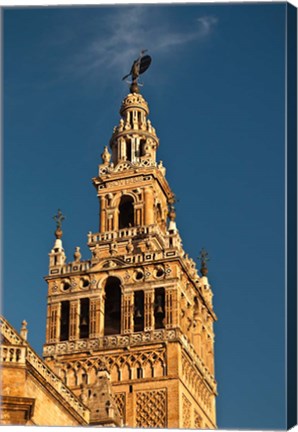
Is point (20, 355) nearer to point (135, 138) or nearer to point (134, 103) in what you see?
point (134, 103)

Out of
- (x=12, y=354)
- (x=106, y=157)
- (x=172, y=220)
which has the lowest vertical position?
(x=12, y=354)

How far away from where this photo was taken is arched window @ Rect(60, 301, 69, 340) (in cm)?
4344

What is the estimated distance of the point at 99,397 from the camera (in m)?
33.0

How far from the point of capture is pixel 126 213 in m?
46.7

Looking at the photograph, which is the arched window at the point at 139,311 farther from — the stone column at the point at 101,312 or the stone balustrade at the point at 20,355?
the stone balustrade at the point at 20,355

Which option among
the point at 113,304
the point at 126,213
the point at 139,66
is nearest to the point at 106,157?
the point at 126,213

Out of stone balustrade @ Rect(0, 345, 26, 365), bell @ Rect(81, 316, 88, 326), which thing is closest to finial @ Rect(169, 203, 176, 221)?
bell @ Rect(81, 316, 88, 326)

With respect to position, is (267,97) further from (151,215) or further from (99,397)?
(151,215)

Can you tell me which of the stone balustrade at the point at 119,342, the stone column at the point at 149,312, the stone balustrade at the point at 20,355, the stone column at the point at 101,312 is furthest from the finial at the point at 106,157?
the stone balustrade at the point at 20,355

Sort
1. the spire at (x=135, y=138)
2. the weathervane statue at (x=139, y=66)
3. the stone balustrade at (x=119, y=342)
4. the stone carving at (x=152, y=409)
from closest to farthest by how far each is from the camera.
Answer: the weathervane statue at (x=139, y=66)
the stone carving at (x=152, y=409)
the stone balustrade at (x=119, y=342)
the spire at (x=135, y=138)

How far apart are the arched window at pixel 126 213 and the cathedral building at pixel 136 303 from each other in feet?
0.12

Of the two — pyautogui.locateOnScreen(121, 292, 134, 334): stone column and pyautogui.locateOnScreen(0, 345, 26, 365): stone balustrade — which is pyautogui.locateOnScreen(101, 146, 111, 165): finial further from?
pyautogui.locateOnScreen(0, 345, 26, 365): stone balustrade

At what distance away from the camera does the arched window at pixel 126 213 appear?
4638 centimetres

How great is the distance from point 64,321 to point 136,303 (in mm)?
2532
